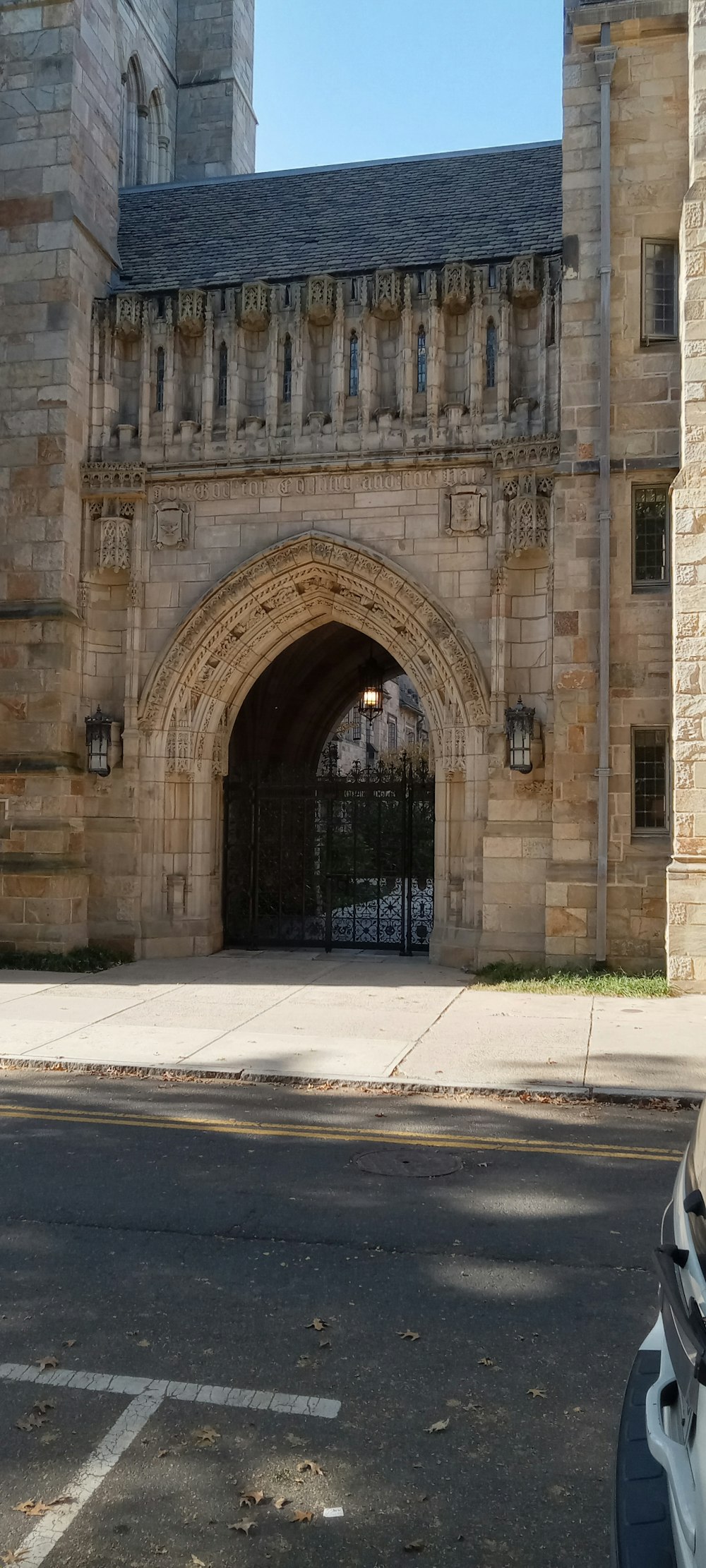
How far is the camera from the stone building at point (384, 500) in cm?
1294

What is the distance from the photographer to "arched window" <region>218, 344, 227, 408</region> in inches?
591

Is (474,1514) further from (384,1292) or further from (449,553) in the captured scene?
(449,553)

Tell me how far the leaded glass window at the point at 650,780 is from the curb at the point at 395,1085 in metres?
5.62

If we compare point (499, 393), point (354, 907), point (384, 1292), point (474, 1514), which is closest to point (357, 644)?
point (354, 907)

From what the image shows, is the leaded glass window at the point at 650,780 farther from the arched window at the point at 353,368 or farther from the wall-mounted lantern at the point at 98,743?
the wall-mounted lantern at the point at 98,743

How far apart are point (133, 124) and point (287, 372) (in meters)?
12.9

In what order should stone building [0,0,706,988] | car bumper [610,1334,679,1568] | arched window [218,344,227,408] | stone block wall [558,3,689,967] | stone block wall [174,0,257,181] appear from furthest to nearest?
stone block wall [174,0,257,181] → arched window [218,344,227,408] → stone building [0,0,706,988] → stone block wall [558,3,689,967] → car bumper [610,1334,679,1568]

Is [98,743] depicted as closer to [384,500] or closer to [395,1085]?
[384,500]

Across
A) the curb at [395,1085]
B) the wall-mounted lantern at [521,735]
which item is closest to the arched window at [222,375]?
the wall-mounted lantern at [521,735]

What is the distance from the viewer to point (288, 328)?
14781mm

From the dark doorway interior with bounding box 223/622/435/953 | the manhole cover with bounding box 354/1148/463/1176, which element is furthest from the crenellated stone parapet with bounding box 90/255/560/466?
the manhole cover with bounding box 354/1148/463/1176

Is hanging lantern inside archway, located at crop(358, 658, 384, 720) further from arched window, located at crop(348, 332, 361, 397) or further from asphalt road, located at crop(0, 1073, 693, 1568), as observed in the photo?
asphalt road, located at crop(0, 1073, 693, 1568)

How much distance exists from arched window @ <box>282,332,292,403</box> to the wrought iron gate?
508cm

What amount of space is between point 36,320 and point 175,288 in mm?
1907
